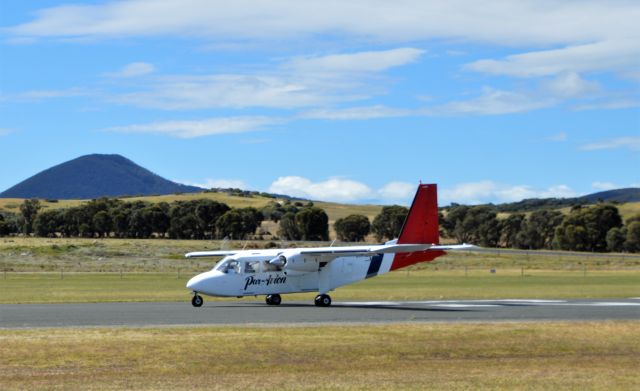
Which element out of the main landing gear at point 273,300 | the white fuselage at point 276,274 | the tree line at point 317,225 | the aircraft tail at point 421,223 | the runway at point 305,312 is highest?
the tree line at point 317,225

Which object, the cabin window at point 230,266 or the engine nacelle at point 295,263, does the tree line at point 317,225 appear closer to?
the engine nacelle at point 295,263

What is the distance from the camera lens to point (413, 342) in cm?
2555

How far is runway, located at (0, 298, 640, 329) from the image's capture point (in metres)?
31.6

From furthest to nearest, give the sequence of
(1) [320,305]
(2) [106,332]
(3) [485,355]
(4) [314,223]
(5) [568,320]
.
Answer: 1. (4) [314,223]
2. (1) [320,305]
3. (5) [568,320]
4. (2) [106,332]
5. (3) [485,355]

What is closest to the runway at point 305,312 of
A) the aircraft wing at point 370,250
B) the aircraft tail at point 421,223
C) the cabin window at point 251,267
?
the cabin window at point 251,267

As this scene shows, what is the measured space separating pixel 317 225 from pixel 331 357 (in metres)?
134

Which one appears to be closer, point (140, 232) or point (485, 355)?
point (485, 355)

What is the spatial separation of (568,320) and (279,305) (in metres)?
13.5

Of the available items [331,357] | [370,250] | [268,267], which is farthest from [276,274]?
[331,357]

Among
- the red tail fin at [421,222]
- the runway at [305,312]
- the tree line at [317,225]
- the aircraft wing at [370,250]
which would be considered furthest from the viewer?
the tree line at [317,225]

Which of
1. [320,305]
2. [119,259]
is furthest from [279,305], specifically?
[119,259]

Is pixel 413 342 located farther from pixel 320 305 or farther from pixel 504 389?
pixel 320 305

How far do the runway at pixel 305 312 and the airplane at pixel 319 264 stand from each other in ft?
2.45

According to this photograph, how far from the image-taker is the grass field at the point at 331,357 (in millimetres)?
19641
